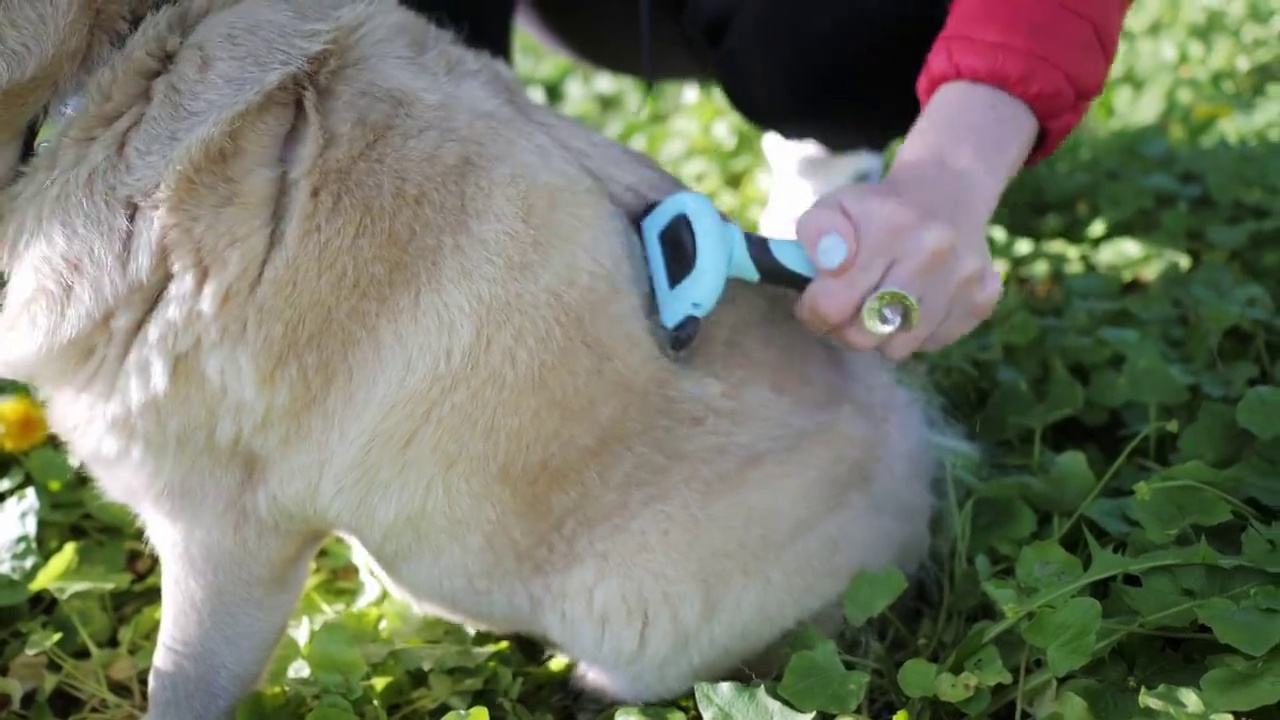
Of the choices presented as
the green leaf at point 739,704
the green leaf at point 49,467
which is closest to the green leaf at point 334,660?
the green leaf at point 739,704

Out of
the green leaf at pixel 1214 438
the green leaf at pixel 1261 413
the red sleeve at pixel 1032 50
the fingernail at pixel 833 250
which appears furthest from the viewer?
the green leaf at pixel 1214 438

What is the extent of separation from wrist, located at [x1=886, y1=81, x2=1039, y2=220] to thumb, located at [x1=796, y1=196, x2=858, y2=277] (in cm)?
10

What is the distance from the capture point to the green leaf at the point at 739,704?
1177 millimetres

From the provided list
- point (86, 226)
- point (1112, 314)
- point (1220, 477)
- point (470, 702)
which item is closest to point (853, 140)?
point (1112, 314)

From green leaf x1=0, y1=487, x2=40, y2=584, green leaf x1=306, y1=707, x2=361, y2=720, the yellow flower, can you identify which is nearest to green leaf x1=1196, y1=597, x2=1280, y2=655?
green leaf x1=306, y1=707, x2=361, y2=720

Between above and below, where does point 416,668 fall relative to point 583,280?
below

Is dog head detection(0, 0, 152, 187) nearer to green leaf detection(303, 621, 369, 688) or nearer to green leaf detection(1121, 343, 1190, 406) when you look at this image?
green leaf detection(303, 621, 369, 688)

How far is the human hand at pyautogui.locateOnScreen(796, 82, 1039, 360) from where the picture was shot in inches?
45.9

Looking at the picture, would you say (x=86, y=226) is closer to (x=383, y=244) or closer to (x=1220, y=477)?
(x=383, y=244)

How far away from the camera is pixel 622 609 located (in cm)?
130

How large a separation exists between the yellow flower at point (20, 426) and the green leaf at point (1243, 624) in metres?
1.51

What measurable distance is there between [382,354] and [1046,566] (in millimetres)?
770

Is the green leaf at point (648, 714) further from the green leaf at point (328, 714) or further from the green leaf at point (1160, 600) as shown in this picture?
the green leaf at point (1160, 600)

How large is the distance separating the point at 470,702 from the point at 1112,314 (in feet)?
4.08
